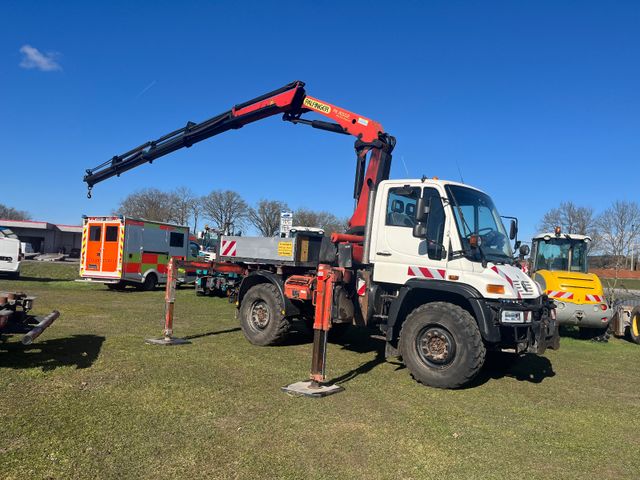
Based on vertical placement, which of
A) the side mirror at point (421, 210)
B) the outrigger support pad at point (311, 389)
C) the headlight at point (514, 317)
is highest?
the side mirror at point (421, 210)

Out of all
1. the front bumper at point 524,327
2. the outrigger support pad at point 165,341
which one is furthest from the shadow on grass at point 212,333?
the front bumper at point 524,327

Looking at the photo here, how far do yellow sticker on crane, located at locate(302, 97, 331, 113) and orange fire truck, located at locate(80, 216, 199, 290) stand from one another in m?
9.59

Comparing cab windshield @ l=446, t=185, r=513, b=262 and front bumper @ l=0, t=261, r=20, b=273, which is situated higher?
cab windshield @ l=446, t=185, r=513, b=262

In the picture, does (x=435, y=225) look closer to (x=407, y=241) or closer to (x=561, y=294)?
(x=407, y=241)

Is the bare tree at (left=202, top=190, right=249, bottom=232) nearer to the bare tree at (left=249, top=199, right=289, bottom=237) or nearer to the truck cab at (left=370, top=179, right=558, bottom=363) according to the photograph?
the bare tree at (left=249, top=199, right=289, bottom=237)

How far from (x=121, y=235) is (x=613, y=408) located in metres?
15.3

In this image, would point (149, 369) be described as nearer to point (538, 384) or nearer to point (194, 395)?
point (194, 395)

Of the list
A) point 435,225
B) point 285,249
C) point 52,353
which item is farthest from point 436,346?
point 52,353

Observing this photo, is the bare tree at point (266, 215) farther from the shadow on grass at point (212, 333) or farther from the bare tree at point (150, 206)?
the shadow on grass at point (212, 333)

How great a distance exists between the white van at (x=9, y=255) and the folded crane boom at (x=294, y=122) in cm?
543

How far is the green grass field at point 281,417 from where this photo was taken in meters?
3.97

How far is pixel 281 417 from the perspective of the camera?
199 inches

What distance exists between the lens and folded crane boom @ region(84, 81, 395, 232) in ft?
29.3

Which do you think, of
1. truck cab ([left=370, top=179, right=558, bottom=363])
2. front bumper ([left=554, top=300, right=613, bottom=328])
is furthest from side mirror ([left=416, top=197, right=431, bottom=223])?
front bumper ([left=554, top=300, right=613, bottom=328])
